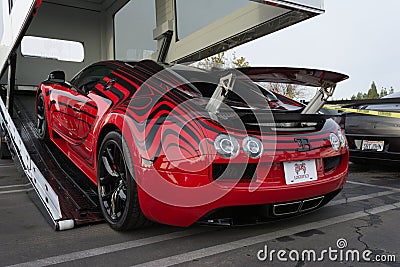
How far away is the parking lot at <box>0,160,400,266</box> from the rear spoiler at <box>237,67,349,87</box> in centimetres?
107

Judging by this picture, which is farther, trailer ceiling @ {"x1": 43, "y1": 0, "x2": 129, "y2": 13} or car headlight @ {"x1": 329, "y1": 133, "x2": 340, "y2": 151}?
trailer ceiling @ {"x1": 43, "y1": 0, "x2": 129, "y2": 13}

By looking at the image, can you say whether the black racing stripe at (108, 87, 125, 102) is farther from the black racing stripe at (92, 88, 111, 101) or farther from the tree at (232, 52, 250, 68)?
the tree at (232, 52, 250, 68)

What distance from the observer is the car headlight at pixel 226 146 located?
2156 millimetres

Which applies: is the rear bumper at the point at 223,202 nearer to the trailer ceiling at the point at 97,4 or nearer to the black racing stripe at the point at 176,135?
the black racing stripe at the point at 176,135

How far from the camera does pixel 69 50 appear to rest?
981cm

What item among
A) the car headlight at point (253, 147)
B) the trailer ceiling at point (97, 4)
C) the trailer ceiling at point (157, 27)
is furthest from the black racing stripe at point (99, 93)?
the trailer ceiling at point (97, 4)

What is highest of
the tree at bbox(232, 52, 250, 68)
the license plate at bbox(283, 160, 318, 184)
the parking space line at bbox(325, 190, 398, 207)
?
the tree at bbox(232, 52, 250, 68)

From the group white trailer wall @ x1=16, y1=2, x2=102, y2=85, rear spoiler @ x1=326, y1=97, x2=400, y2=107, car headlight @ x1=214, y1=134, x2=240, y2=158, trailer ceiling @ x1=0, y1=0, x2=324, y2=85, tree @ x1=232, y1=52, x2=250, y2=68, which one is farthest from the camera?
tree @ x1=232, y1=52, x2=250, y2=68

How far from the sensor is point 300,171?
7.77ft

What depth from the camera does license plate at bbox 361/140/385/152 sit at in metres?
4.55

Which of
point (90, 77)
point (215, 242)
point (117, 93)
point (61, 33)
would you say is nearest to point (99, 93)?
point (117, 93)

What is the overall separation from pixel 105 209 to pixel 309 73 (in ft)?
5.87

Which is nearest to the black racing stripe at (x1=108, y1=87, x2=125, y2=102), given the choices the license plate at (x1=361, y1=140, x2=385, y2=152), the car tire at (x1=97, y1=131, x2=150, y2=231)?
the car tire at (x1=97, y1=131, x2=150, y2=231)

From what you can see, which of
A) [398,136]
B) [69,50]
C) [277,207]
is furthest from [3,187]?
[69,50]
